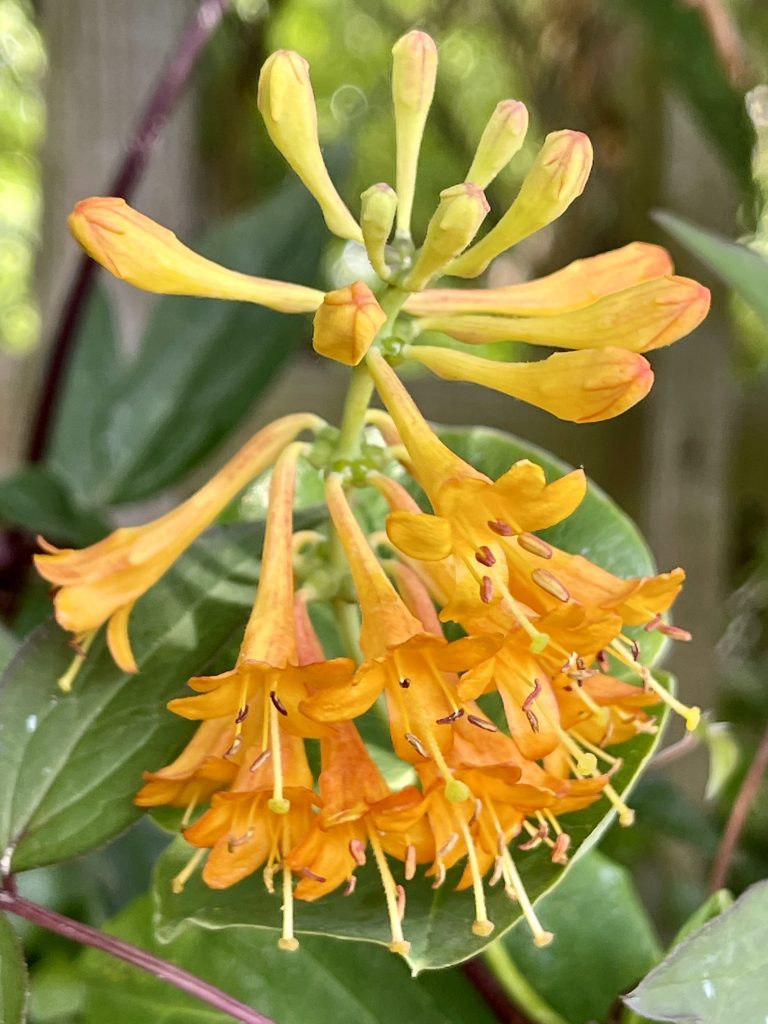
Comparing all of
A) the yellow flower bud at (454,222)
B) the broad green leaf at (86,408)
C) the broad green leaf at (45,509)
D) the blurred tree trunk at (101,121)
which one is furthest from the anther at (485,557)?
the blurred tree trunk at (101,121)

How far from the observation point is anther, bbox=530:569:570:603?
0.29 metres

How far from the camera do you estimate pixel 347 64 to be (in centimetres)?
138

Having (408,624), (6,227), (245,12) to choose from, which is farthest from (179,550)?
(6,227)

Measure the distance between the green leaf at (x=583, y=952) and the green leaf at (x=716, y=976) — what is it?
158 millimetres

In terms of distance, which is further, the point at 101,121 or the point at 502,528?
the point at 101,121

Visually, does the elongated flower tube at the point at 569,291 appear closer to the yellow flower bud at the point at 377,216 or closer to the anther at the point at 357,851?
the yellow flower bud at the point at 377,216

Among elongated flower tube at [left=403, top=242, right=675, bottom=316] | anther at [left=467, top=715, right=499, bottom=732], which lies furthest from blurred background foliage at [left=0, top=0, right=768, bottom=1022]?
anther at [left=467, top=715, right=499, bottom=732]

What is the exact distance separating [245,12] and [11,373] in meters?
0.51

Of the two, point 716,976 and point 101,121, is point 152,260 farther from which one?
point 101,121

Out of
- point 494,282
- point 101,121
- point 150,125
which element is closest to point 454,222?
point 150,125

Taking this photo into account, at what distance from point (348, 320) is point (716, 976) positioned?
209mm

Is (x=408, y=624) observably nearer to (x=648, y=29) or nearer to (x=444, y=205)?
(x=444, y=205)

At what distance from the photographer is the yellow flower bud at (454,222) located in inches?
11.6

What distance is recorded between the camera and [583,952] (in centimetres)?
43
